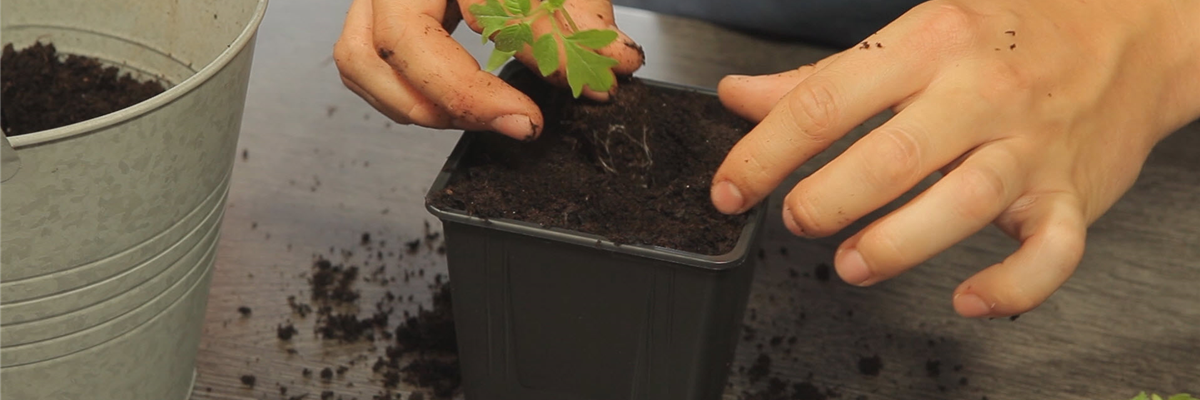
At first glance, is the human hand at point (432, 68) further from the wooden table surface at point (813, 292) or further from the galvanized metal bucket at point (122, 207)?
the wooden table surface at point (813, 292)

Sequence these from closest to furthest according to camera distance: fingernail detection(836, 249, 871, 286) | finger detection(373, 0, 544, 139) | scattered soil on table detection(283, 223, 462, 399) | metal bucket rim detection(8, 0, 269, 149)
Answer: metal bucket rim detection(8, 0, 269, 149), fingernail detection(836, 249, 871, 286), finger detection(373, 0, 544, 139), scattered soil on table detection(283, 223, 462, 399)

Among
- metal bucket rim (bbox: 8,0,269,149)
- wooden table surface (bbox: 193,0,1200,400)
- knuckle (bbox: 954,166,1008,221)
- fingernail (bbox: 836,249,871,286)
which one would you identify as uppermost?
metal bucket rim (bbox: 8,0,269,149)

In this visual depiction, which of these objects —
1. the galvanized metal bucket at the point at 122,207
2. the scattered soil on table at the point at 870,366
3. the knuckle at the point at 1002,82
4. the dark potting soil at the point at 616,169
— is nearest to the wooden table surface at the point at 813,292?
the scattered soil on table at the point at 870,366

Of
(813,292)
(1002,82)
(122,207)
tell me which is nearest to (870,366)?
(813,292)

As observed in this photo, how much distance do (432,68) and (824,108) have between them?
1.08 ft

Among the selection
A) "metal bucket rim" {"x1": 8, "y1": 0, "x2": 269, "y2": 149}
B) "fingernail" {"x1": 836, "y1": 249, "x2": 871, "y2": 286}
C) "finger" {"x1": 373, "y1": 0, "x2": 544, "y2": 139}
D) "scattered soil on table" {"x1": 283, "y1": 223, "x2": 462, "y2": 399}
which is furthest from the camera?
"scattered soil on table" {"x1": 283, "y1": 223, "x2": 462, "y2": 399}

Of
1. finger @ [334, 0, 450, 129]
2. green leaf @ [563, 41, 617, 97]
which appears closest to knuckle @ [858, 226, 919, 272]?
green leaf @ [563, 41, 617, 97]

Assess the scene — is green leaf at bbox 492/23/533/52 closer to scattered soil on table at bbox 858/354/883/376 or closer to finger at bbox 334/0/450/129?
finger at bbox 334/0/450/129

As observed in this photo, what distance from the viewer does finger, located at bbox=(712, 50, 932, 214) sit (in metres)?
0.80

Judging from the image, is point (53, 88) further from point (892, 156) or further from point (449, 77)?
point (892, 156)

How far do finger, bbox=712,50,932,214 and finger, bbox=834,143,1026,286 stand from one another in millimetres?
77

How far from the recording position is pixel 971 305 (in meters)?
0.80

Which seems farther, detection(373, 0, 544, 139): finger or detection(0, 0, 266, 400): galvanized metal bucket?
detection(373, 0, 544, 139): finger

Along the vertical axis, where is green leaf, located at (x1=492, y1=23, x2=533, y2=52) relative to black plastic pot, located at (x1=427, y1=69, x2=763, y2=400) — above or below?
above
